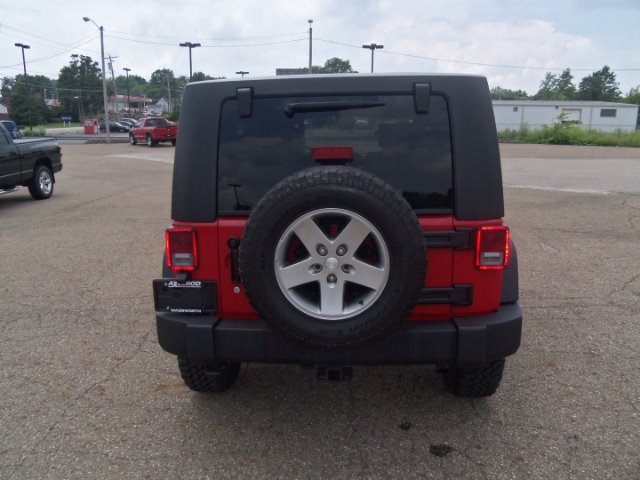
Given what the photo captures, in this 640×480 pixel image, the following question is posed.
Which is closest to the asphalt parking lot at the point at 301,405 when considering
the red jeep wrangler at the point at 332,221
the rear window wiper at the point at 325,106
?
the red jeep wrangler at the point at 332,221

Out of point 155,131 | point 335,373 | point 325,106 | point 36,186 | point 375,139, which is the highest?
point 155,131

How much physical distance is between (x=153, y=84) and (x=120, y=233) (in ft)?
569

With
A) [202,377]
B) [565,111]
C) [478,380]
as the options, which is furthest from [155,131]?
[565,111]

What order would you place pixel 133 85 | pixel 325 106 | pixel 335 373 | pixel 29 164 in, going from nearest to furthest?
pixel 325 106, pixel 335 373, pixel 29 164, pixel 133 85

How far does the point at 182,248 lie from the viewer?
2982 mm

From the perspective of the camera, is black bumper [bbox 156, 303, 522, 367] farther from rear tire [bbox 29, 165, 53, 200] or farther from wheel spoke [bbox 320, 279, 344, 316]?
rear tire [bbox 29, 165, 53, 200]

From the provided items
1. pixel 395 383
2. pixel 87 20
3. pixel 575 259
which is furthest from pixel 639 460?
pixel 87 20

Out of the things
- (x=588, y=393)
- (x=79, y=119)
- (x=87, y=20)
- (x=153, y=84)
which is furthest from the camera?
(x=153, y=84)

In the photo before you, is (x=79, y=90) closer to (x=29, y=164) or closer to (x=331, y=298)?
(x=29, y=164)

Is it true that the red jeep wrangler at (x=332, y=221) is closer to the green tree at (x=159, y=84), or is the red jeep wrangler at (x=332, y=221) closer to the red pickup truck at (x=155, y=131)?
the red pickup truck at (x=155, y=131)

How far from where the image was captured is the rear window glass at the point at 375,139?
2.86m

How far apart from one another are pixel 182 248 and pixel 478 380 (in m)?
1.92

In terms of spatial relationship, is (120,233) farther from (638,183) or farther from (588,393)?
(638,183)

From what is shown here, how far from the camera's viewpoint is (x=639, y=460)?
2.85 meters
